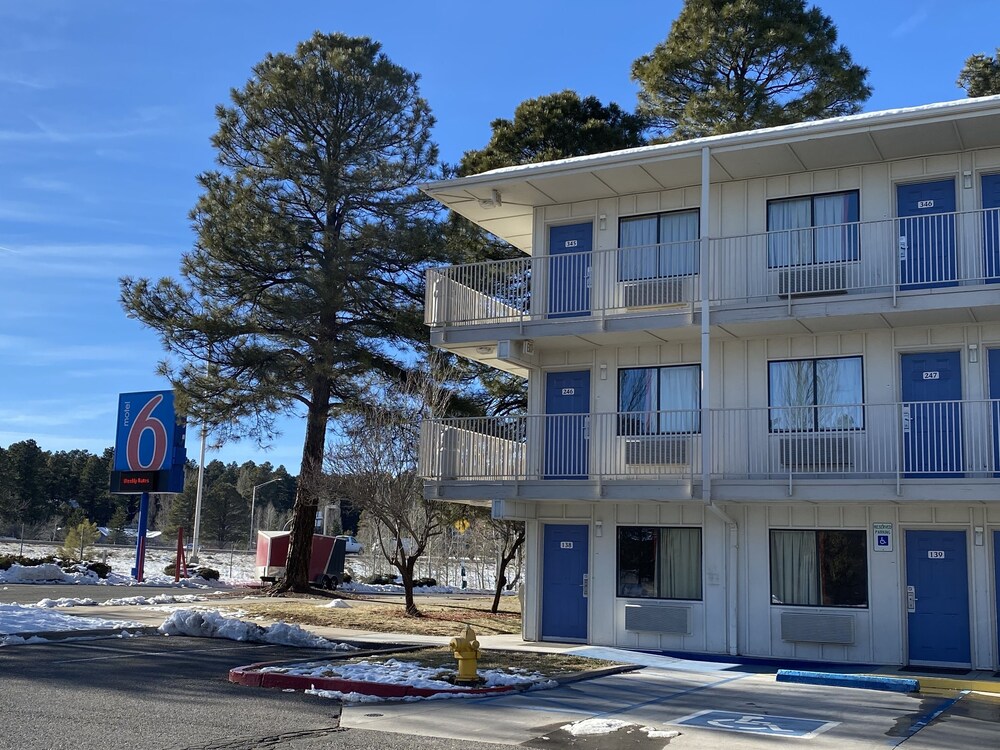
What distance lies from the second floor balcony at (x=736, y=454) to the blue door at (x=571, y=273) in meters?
2.34

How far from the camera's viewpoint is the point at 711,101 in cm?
3017

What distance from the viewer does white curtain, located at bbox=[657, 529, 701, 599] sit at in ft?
64.8

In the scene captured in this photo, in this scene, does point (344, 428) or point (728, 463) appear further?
point (344, 428)

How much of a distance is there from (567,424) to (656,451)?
2.14 m

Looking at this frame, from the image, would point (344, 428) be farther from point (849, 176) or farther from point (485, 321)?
point (849, 176)

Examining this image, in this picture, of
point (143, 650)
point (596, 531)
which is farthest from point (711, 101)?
point (143, 650)

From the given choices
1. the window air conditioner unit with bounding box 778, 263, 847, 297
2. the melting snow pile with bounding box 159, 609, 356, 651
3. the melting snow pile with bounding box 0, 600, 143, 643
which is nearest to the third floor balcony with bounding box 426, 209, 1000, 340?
the window air conditioner unit with bounding box 778, 263, 847, 297

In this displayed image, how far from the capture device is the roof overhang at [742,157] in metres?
17.6

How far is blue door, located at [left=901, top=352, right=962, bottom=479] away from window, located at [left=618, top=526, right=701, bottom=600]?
4318mm

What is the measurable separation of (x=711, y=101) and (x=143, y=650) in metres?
21.8

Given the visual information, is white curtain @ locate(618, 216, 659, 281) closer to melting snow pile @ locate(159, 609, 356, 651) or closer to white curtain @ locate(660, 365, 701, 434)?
white curtain @ locate(660, 365, 701, 434)

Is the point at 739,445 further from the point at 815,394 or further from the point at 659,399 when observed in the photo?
the point at 659,399

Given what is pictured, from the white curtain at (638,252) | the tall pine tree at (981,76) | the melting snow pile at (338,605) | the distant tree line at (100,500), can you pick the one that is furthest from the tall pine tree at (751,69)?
the distant tree line at (100,500)

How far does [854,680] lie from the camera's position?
587 inches
